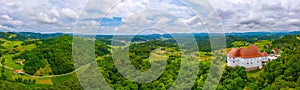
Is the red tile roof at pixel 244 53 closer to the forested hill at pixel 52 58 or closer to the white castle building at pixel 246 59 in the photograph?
the white castle building at pixel 246 59

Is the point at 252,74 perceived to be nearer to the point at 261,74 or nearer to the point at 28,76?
the point at 261,74

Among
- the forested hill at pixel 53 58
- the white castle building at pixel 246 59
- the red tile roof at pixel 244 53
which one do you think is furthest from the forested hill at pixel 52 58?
the white castle building at pixel 246 59

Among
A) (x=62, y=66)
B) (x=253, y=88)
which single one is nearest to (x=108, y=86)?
(x=253, y=88)

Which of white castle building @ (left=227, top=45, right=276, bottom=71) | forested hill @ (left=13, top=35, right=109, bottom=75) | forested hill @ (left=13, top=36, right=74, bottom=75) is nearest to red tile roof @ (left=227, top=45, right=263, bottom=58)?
white castle building @ (left=227, top=45, right=276, bottom=71)

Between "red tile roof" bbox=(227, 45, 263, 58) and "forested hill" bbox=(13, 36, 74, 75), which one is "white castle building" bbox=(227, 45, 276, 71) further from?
"forested hill" bbox=(13, 36, 74, 75)

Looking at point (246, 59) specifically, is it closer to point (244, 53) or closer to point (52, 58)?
point (244, 53)

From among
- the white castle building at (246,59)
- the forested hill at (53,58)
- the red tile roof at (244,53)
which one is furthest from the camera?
the forested hill at (53,58)

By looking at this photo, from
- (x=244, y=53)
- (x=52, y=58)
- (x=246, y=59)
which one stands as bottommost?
(x=52, y=58)

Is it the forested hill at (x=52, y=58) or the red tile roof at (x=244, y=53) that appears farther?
the forested hill at (x=52, y=58)

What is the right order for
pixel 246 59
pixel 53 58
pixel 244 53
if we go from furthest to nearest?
pixel 53 58
pixel 244 53
pixel 246 59

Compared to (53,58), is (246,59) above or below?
above

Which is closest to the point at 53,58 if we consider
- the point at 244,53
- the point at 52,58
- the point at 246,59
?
the point at 52,58
